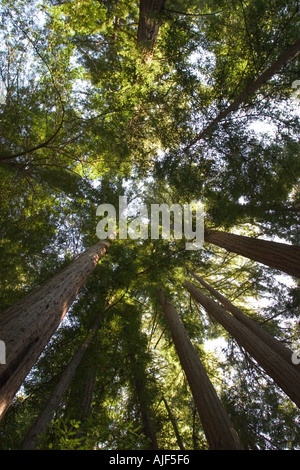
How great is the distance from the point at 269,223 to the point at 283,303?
3115 millimetres

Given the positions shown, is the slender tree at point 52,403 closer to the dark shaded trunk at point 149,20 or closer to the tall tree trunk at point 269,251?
the tall tree trunk at point 269,251

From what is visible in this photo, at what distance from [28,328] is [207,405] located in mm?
3432

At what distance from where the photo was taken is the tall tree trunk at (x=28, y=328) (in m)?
2.00

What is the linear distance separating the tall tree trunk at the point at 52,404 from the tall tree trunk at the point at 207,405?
7.49ft

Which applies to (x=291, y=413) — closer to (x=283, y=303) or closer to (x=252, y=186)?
(x=283, y=303)

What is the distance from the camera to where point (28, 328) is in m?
2.37

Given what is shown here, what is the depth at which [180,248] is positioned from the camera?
5.71 metres

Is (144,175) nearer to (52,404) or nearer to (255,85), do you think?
(255,85)

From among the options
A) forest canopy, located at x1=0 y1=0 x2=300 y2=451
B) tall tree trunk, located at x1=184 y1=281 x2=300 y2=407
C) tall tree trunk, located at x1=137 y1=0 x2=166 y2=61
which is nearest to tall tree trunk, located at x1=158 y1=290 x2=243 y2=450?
forest canopy, located at x1=0 y1=0 x2=300 y2=451

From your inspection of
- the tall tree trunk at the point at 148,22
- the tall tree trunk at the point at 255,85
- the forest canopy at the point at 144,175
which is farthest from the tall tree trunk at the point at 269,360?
the tall tree trunk at the point at 148,22

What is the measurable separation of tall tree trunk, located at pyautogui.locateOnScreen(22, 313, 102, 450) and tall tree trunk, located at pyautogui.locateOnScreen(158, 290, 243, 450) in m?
2.28

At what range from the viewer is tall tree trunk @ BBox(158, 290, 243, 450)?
3.35 meters

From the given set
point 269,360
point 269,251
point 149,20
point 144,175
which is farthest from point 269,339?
point 149,20

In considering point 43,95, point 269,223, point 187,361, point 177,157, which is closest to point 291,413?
point 187,361
